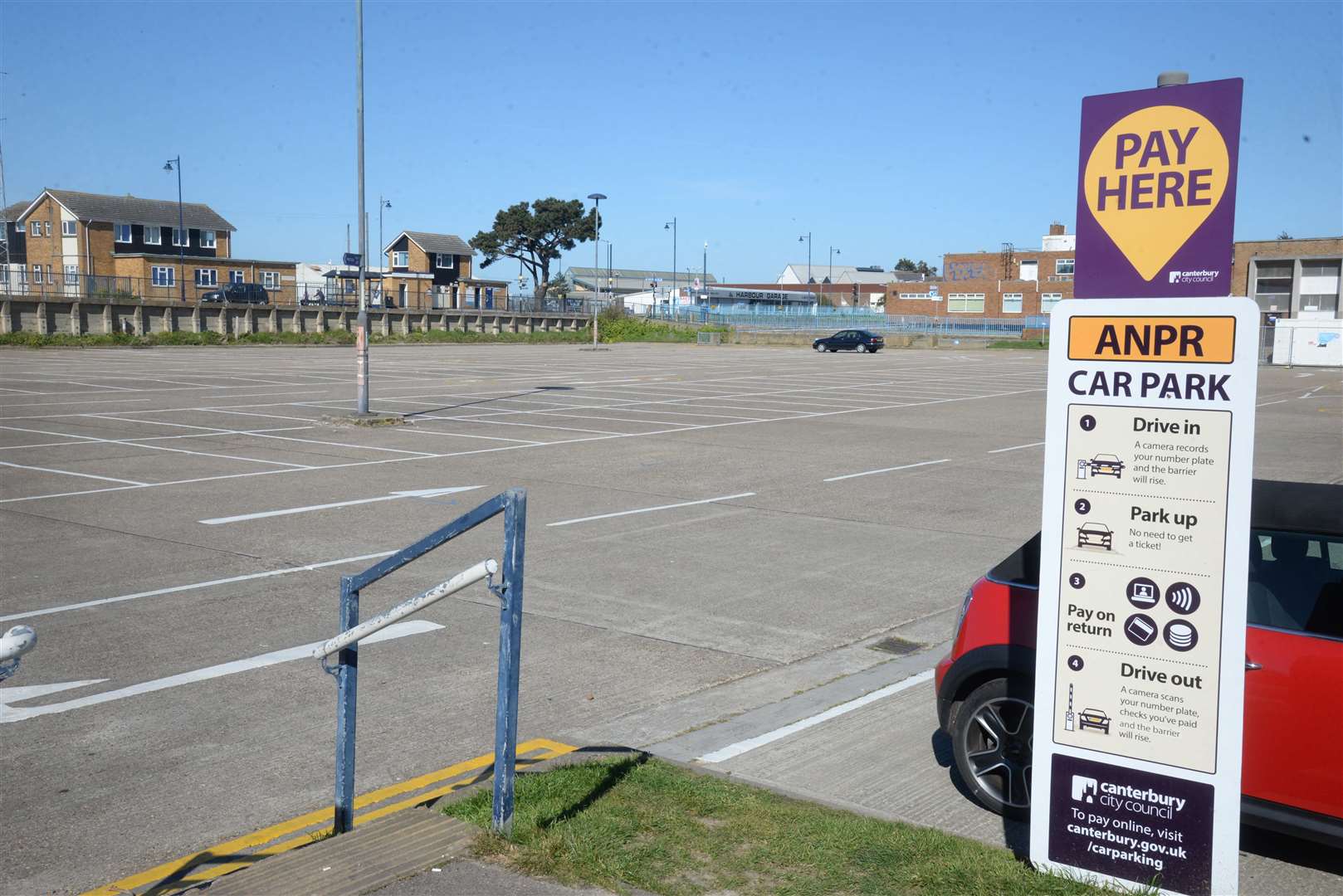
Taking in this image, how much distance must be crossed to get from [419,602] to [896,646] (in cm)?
475

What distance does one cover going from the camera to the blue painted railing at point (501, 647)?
425 cm

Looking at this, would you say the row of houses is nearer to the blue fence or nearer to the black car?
the blue fence

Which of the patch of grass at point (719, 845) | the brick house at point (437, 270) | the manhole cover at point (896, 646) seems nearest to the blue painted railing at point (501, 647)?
the patch of grass at point (719, 845)

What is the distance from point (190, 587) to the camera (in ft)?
31.9

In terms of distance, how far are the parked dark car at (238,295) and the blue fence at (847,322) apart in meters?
35.8

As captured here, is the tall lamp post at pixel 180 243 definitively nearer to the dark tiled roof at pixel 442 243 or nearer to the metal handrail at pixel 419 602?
the dark tiled roof at pixel 442 243

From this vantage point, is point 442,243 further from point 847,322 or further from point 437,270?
point 847,322

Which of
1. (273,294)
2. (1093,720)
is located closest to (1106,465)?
(1093,720)

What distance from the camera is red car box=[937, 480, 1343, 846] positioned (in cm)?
454

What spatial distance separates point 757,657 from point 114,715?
3957 millimetres

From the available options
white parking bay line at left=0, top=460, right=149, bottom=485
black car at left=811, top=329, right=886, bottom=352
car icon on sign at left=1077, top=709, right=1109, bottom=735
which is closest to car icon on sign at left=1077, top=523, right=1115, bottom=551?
car icon on sign at left=1077, top=709, right=1109, bottom=735

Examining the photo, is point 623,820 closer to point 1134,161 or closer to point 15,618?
point 1134,161

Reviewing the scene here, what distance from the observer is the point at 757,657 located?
8000mm

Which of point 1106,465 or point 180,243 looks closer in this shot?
point 1106,465
